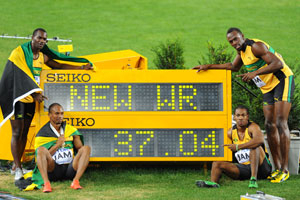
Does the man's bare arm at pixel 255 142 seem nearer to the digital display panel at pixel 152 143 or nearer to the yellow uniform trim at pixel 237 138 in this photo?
the yellow uniform trim at pixel 237 138

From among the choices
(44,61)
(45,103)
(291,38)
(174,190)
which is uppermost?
(291,38)

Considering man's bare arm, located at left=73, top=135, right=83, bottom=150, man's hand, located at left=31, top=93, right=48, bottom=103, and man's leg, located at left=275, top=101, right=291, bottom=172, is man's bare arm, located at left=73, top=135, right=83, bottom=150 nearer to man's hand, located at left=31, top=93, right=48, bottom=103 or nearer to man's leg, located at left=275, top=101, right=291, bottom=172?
man's hand, located at left=31, top=93, right=48, bottom=103

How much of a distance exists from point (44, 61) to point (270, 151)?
3331 millimetres

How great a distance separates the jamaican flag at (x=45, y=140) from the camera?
741cm

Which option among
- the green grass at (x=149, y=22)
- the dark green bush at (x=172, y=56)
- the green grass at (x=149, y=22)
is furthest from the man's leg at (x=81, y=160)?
the green grass at (x=149, y=22)

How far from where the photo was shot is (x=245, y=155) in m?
7.76

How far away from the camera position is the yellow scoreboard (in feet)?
26.0

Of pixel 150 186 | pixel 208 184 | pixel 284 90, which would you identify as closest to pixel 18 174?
pixel 150 186

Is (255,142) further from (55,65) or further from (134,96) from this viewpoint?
(55,65)

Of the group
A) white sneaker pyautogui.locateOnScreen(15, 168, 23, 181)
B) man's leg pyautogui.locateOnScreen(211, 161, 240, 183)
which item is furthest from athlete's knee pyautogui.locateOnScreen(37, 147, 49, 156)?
man's leg pyautogui.locateOnScreen(211, 161, 240, 183)

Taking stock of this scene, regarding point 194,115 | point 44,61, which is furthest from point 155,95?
point 44,61

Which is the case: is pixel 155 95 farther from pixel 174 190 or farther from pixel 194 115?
pixel 174 190

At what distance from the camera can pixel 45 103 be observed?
7.96 m

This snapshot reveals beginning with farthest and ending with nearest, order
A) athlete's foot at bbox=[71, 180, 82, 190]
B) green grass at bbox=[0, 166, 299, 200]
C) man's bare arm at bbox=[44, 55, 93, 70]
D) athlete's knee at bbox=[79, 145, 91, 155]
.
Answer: man's bare arm at bbox=[44, 55, 93, 70]
athlete's knee at bbox=[79, 145, 91, 155]
athlete's foot at bbox=[71, 180, 82, 190]
green grass at bbox=[0, 166, 299, 200]
